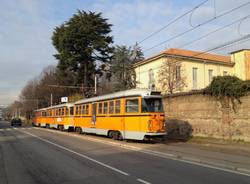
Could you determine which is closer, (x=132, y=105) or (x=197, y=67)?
(x=132, y=105)

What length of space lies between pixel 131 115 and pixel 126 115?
0.55 metres

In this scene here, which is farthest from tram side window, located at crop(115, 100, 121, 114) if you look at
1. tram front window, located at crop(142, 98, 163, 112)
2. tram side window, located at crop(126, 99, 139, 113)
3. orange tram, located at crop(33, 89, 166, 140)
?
tram front window, located at crop(142, 98, 163, 112)

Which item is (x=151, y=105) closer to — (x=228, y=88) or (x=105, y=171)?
(x=228, y=88)

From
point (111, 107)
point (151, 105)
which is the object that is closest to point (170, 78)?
point (111, 107)

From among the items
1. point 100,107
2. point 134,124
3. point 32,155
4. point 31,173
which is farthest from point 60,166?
point 100,107

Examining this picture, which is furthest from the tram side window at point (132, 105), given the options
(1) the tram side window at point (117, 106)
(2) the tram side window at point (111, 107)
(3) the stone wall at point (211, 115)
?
(3) the stone wall at point (211, 115)

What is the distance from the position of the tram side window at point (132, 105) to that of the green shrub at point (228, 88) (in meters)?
5.03

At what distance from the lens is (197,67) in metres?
54.9

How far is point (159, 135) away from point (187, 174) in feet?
31.7

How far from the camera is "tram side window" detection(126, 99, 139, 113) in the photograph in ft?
67.4

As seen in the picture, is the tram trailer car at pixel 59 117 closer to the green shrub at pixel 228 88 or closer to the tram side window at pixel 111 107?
the tram side window at pixel 111 107

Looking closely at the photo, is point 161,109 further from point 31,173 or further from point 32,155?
point 31,173

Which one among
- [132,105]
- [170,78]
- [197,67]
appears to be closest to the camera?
[132,105]

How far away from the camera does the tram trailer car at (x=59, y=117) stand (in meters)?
34.8
